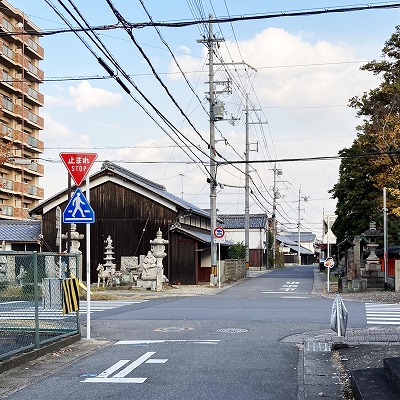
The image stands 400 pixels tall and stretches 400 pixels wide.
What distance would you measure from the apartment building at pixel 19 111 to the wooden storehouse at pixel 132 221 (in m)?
15.7

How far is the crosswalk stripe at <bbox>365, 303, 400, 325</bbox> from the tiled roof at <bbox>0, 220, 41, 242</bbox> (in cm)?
2514

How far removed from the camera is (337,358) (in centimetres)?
1016

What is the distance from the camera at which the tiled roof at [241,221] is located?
246 feet

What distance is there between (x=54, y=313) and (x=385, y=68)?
28.0 metres

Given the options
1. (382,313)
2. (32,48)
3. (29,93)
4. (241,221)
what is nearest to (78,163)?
(382,313)

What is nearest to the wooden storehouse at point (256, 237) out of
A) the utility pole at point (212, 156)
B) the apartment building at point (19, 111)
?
the apartment building at point (19, 111)

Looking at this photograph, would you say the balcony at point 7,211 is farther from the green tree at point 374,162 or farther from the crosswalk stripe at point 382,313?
the crosswalk stripe at point 382,313

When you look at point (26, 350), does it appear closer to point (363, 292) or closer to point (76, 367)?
point (76, 367)

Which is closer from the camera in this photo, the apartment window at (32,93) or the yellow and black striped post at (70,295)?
the yellow and black striped post at (70,295)

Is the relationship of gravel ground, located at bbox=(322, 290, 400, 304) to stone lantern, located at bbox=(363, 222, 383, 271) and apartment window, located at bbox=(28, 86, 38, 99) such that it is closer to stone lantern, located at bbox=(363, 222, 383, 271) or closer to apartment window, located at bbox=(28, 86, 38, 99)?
stone lantern, located at bbox=(363, 222, 383, 271)

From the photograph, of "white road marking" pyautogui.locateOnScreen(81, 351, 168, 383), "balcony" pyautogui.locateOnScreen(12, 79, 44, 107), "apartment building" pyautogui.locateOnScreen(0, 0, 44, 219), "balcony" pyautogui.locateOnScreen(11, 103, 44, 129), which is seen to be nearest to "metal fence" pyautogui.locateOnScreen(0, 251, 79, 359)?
"white road marking" pyautogui.locateOnScreen(81, 351, 168, 383)

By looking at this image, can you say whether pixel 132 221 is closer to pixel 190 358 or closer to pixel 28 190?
pixel 28 190

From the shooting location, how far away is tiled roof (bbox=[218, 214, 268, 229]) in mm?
75000

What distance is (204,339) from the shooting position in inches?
490
